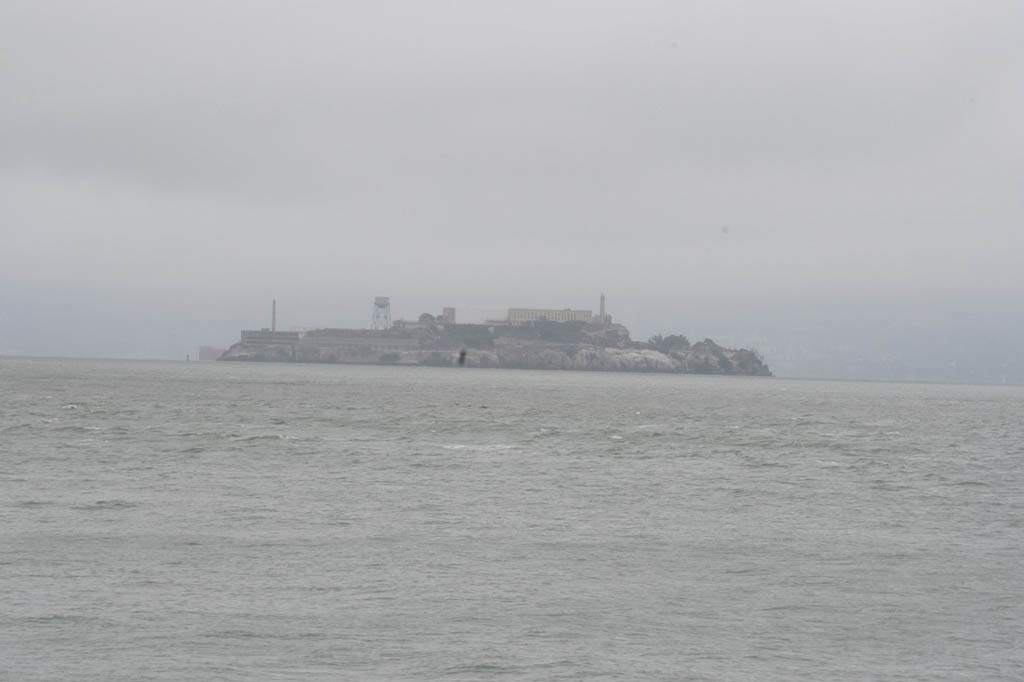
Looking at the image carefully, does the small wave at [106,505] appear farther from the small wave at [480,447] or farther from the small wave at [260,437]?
the small wave at [260,437]

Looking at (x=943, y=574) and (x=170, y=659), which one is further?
(x=943, y=574)

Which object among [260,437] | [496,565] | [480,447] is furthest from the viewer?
[260,437]

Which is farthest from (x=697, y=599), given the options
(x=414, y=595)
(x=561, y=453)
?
(x=561, y=453)

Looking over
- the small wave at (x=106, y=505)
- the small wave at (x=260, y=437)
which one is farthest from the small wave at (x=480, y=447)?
the small wave at (x=106, y=505)

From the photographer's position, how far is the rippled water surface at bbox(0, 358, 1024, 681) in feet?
63.4

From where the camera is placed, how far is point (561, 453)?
6003 centimetres

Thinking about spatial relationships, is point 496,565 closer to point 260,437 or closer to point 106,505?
point 106,505

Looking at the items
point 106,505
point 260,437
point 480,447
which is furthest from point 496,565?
point 260,437

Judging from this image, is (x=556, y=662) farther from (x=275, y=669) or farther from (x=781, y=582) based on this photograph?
(x=781, y=582)

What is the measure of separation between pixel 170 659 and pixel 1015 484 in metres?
39.8

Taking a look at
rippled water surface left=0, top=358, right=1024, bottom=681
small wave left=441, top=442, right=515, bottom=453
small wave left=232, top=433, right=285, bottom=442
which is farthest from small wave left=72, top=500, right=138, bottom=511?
small wave left=232, top=433, right=285, bottom=442

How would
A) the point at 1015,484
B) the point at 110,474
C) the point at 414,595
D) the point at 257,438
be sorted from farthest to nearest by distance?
the point at 257,438 → the point at 1015,484 → the point at 110,474 → the point at 414,595

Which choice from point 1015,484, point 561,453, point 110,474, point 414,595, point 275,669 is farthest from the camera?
point 561,453

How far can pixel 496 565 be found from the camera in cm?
2688
